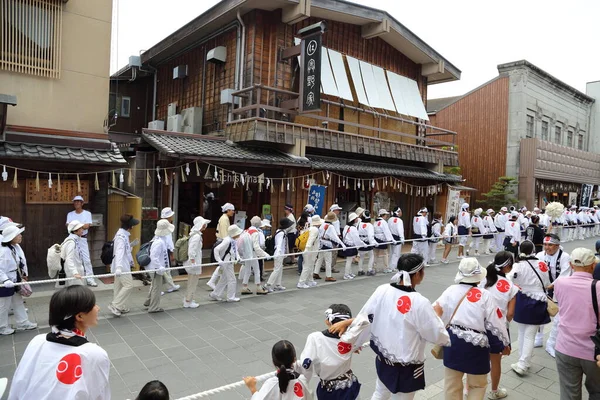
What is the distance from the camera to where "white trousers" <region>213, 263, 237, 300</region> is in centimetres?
884

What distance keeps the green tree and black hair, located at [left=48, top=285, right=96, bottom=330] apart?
26178mm

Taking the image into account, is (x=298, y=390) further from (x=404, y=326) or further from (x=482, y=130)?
(x=482, y=130)

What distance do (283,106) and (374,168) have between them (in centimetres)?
463

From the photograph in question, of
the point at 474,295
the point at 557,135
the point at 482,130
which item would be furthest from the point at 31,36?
the point at 557,135

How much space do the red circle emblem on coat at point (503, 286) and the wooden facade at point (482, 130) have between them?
24652 millimetres

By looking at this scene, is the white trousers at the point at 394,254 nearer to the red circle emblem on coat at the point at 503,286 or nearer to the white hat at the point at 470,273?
the red circle emblem on coat at the point at 503,286

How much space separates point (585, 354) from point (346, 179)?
39.7ft

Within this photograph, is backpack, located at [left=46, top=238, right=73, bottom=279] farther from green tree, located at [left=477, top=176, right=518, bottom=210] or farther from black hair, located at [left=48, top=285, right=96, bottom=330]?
green tree, located at [left=477, top=176, right=518, bottom=210]

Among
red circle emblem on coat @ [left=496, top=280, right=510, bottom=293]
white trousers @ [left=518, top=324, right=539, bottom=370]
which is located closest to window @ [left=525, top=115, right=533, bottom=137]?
white trousers @ [left=518, top=324, right=539, bottom=370]

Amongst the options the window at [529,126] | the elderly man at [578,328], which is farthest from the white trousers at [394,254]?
the window at [529,126]

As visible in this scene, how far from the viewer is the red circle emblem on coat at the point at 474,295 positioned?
4.14 metres

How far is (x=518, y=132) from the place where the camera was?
86.9 ft

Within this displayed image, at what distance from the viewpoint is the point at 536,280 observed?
5.67 meters

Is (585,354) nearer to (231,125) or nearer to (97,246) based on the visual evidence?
(97,246)
